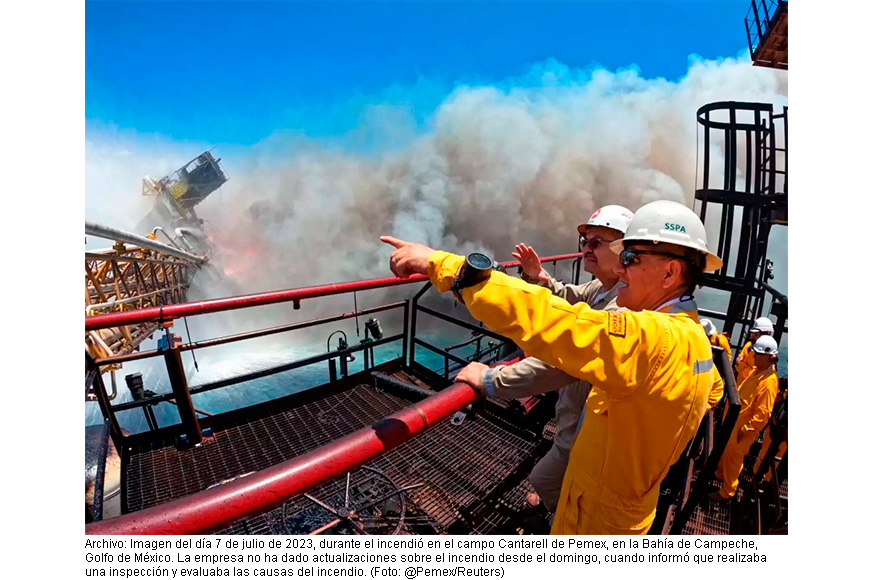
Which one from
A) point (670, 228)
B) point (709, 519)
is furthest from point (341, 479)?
point (709, 519)

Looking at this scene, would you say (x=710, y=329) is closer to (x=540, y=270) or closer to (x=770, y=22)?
(x=540, y=270)

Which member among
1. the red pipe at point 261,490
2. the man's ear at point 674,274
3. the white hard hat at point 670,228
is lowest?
the red pipe at point 261,490

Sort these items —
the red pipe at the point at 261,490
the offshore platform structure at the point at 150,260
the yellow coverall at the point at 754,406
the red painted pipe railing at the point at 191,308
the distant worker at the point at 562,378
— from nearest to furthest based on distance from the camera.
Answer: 1. the red pipe at the point at 261,490
2. the distant worker at the point at 562,378
3. the red painted pipe railing at the point at 191,308
4. the yellow coverall at the point at 754,406
5. the offshore platform structure at the point at 150,260

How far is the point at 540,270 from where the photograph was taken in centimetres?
251

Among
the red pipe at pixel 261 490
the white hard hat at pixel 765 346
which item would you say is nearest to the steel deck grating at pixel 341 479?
the red pipe at pixel 261 490

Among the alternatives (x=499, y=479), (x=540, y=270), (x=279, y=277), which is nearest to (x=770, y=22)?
(x=540, y=270)

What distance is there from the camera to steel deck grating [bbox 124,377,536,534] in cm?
222

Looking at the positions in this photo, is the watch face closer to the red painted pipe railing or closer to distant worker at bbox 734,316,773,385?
the red painted pipe railing

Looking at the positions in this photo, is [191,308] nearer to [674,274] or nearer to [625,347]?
[625,347]

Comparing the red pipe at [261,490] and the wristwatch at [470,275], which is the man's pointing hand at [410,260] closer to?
the wristwatch at [470,275]

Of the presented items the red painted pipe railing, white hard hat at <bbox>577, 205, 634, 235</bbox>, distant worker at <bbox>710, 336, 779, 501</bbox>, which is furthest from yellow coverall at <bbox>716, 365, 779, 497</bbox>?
the red painted pipe railing

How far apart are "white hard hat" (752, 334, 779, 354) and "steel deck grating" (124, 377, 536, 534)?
2.62 m

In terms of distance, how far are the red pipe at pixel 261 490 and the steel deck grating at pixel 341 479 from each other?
1.37 metres

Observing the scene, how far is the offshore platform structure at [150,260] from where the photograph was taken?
7.16 m
